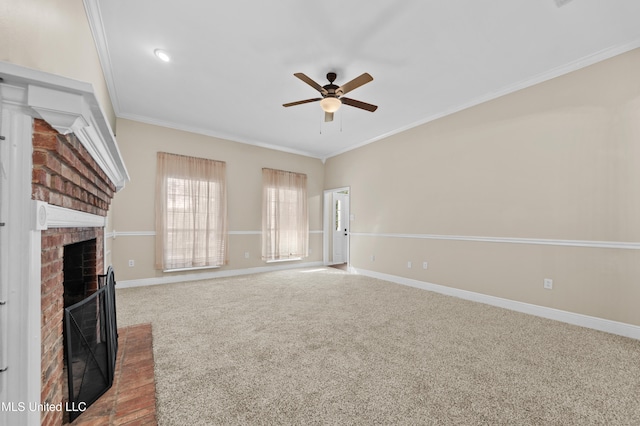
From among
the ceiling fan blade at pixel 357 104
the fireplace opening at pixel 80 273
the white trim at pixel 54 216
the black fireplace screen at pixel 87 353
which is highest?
the ceiling fan blade at pixel 357 104

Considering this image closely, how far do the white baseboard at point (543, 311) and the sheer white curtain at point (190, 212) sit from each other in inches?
141

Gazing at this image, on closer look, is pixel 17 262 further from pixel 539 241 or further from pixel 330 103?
pixel 539 241

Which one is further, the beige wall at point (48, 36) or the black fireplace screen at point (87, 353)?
the black fireplace screen at point (87, 353)

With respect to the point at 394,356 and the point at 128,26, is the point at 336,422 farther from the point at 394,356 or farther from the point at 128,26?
the point at 128,26

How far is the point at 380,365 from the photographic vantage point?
1952 millimetres

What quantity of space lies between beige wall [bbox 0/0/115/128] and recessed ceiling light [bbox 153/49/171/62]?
20.2 inches

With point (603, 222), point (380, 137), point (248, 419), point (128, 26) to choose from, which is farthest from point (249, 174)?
point (603, 222)

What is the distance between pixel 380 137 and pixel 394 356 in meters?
4.07

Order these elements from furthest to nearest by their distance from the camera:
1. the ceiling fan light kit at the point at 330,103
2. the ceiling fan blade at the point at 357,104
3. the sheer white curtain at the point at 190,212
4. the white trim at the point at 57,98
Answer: the sheer white curtain at the point at 190,212 → the ceiling fan blade at the point at 357,104 → the ceiling fan light kit at the point at 330,103 → the white trim at the point at 57,98

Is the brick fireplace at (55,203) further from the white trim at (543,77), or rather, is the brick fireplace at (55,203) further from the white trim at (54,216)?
the white trim at (543,77)

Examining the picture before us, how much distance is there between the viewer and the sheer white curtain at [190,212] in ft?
14.6

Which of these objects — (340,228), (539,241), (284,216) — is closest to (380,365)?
(539,241)

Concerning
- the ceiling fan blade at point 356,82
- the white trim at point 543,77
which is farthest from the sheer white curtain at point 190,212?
the white trim at point 543,77

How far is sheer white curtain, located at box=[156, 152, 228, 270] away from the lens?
4445mm
